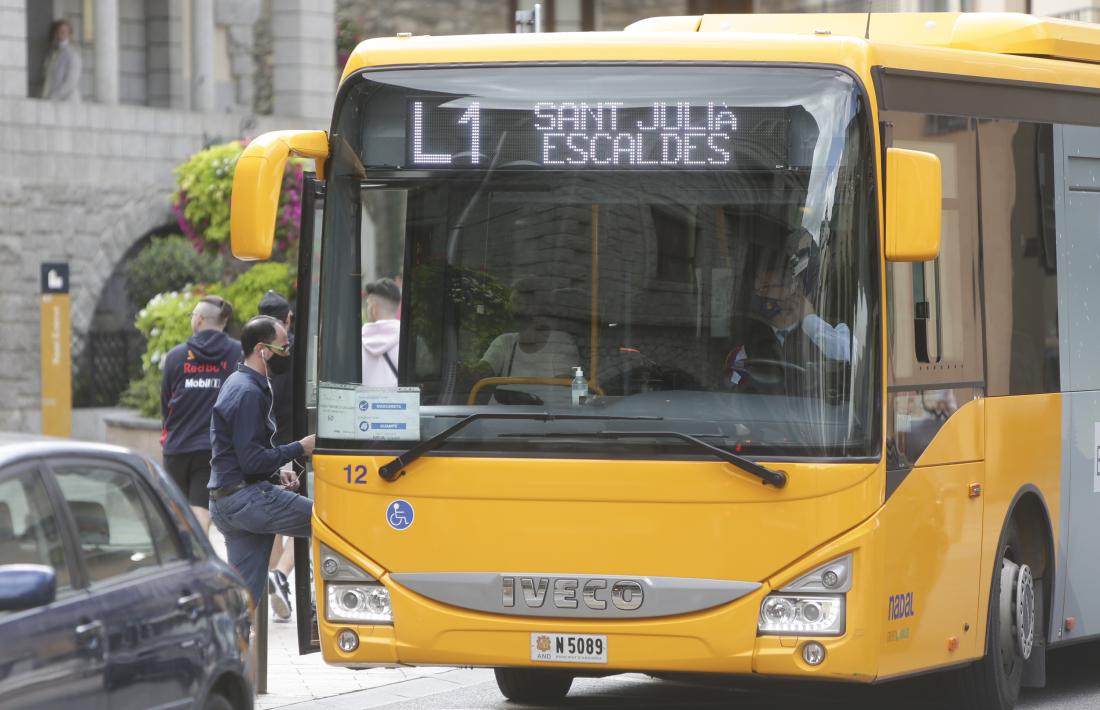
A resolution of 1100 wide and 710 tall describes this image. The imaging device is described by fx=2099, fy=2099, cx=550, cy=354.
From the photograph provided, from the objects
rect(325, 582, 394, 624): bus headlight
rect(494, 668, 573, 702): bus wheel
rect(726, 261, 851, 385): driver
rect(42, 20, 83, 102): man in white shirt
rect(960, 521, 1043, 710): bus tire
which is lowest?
rect(494, 668, 573, 702): bus wheel

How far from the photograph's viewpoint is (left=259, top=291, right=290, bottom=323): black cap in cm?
1130

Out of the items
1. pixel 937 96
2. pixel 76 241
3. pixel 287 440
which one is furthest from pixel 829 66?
pixel 76 241

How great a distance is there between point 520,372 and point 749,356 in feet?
2.96

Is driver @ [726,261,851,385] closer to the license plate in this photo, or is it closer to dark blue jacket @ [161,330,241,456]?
the license plate

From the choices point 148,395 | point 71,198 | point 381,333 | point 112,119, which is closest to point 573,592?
point 381,333

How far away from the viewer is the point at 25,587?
219 inches

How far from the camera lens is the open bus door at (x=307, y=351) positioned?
886cm

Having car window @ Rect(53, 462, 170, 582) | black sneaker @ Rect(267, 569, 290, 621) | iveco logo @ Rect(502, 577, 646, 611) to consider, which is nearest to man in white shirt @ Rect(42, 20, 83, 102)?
black sneaker @ Rect(267, 569, 290, 621)

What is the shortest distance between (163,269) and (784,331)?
67.3 feet

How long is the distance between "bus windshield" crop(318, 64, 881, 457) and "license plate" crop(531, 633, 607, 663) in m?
0.73

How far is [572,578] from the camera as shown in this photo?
8.27m

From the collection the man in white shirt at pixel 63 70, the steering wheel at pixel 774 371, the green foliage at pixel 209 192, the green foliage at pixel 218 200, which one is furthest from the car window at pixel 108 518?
the man in white shirt at pixel 63 70

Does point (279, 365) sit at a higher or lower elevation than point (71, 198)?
lower

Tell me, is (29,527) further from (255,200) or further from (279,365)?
(279,365)
